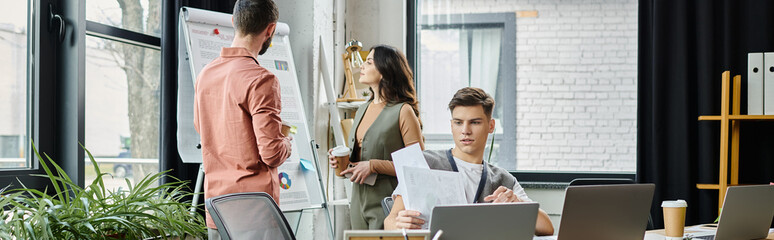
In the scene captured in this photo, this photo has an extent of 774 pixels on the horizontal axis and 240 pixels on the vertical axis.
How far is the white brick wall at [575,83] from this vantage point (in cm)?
448

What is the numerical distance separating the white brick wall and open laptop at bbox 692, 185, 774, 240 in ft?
7.24

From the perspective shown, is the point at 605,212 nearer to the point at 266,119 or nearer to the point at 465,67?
the point at 266,119

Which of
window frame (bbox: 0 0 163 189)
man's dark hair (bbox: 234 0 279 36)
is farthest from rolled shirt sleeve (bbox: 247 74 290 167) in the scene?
window frame (bbox: 0 0 163 189)

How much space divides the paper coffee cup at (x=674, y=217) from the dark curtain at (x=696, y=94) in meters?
2.00

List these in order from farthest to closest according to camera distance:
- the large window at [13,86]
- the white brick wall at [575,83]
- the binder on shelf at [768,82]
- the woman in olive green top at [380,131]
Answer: the white brick wall at [575,83], the binder on shelf at [768,82], the woman in olive green top at [380,131], the large window at [13,86]

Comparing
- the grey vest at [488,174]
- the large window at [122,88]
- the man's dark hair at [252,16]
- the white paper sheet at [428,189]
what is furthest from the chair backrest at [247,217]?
the large window at [122,88]

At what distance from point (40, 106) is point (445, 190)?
1.98m

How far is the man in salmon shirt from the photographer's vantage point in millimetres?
2217

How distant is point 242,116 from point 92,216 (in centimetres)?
70

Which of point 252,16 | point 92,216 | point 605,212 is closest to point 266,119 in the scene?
point 252,16

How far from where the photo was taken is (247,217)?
179 centimetres

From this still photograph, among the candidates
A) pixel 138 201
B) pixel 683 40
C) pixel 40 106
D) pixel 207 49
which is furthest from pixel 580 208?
pixel 683 40

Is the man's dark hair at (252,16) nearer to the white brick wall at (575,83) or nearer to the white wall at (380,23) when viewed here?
the white wall at (380,23)

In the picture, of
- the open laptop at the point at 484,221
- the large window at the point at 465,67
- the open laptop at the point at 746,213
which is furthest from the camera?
the large window at the point at 465,67
